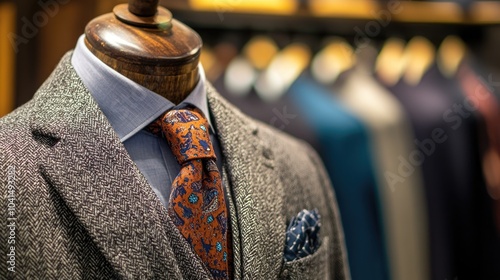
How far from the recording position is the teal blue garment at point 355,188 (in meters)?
2.10

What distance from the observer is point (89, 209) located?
960 mm

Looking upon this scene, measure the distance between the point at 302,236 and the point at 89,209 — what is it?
35cm

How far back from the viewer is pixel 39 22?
1.82m

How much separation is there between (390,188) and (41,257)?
1.39m

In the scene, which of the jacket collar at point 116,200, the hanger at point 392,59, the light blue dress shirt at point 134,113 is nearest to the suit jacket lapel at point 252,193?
the jacket collar at point 116,200

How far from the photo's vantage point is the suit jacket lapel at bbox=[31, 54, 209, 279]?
3.14 feet

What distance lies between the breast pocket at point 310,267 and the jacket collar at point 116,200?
0.9 inches

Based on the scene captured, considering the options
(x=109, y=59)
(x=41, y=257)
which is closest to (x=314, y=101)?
(x=109, y=59)

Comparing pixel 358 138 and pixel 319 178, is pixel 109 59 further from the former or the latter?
pixel 358 138

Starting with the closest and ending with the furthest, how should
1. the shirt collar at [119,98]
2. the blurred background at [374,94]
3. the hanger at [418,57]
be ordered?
the shirt collar at [119,98]
the blurred background at [374,94]
the hanger at [418,57]

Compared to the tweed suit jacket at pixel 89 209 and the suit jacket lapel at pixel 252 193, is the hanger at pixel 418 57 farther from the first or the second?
the tweed suit jacket at pixel 89 209

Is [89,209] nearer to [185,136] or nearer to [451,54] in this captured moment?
[185,136]

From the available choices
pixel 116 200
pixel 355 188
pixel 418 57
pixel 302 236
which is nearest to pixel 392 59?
pixel 418 57

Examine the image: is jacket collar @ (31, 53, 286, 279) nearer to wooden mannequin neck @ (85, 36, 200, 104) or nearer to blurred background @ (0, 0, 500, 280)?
wooden mannequin neck @ (85, 36, 200, 104)
